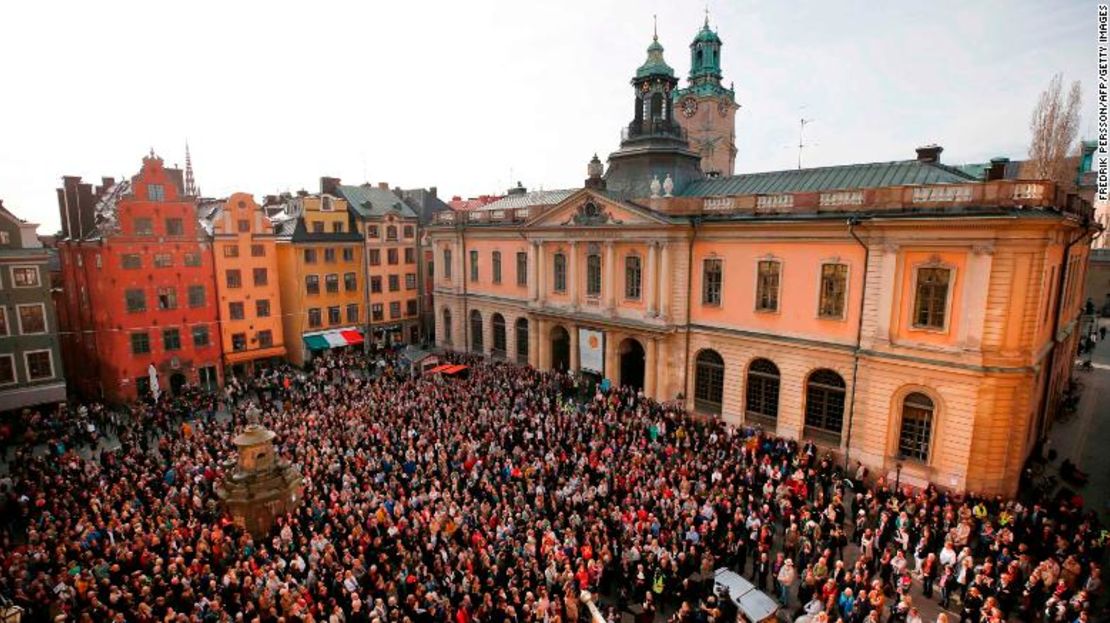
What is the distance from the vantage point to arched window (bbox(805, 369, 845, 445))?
2509 cm

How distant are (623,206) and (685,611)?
2122cm

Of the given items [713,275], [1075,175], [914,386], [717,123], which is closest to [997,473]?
[914,386]

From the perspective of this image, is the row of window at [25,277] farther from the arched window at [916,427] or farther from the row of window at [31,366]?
the arched window at [916,427]

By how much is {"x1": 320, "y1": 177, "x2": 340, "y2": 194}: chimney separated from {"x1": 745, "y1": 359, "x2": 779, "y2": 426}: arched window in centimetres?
3673

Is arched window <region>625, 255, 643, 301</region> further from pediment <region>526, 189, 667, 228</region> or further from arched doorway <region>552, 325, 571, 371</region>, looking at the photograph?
arched doorway <region>552, 325, 571, 371</region>

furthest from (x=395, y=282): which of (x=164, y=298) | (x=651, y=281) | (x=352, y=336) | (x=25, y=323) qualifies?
(x=651, y=281)

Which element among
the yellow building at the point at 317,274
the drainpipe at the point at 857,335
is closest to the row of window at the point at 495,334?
the yellow building at the point at 317,274

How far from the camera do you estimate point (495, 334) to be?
1716 inches

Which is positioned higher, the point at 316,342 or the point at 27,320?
the point at 27,320

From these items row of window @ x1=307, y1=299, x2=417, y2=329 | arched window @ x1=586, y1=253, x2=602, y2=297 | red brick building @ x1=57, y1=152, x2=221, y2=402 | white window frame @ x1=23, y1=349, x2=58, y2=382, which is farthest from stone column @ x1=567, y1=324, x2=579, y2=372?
white window frame @ x1=23, y1=349, x2=58, y2=382

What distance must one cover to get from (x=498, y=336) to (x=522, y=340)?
2.97 m

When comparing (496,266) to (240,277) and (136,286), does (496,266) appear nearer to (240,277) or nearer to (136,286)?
(240,277)

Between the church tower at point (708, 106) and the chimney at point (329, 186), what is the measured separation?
116 feet

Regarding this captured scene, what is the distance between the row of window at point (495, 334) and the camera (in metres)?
41.1
